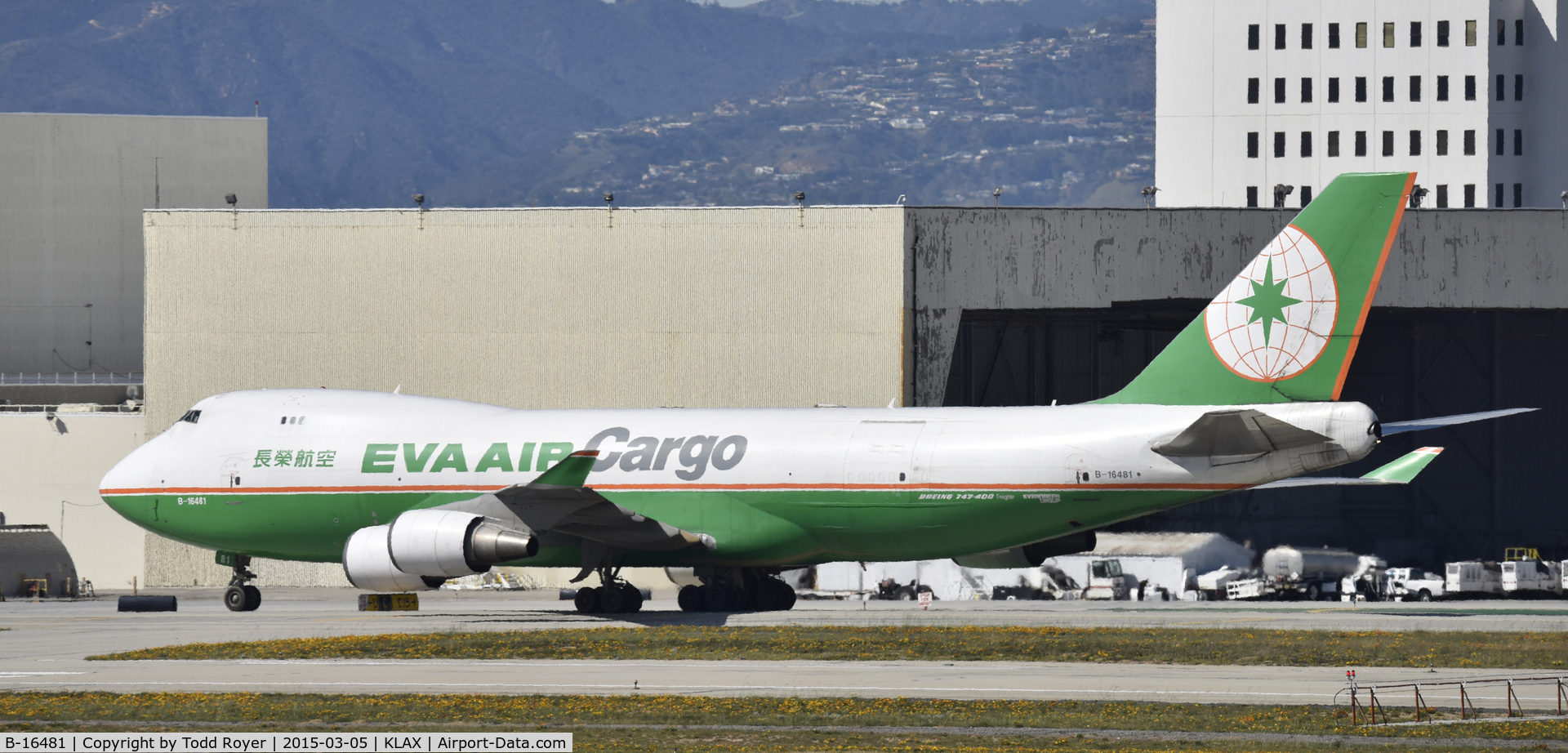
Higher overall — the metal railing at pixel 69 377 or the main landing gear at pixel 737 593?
the metal railing at pixel 69 377

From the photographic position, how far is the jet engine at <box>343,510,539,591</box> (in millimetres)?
32031

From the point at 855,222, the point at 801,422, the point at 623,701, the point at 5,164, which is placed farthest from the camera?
the point at 5,164

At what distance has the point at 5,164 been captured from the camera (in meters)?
Answer: 80.1

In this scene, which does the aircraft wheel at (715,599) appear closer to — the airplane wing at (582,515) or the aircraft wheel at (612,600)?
the aircraft wheel at (612,600)

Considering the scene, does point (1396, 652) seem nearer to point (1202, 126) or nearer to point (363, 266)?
point (363, 266)

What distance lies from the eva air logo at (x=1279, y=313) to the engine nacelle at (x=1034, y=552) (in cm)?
464

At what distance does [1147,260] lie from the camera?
2083 inches

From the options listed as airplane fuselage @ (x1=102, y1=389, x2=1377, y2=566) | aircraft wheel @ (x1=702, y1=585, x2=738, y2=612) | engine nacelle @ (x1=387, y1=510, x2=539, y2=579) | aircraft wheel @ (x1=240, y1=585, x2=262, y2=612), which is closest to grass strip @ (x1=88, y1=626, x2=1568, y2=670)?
engine nacelle @ (x1=387, y1=510, x2=539, y2=579)

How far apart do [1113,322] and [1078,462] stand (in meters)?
35.4

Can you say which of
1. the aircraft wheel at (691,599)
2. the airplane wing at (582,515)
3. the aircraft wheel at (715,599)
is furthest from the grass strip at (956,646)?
the aircraft wheel at (715,599)

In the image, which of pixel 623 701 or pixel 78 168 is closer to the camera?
pixel 623 701

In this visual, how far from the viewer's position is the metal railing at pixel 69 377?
248ft

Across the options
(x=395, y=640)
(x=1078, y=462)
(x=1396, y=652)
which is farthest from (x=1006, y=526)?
(x=395, y=640)

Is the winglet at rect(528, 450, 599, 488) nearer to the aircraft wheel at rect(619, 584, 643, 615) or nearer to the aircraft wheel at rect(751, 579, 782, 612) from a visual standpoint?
the aircraft wheel at rect(619, 584, 643, 615)
